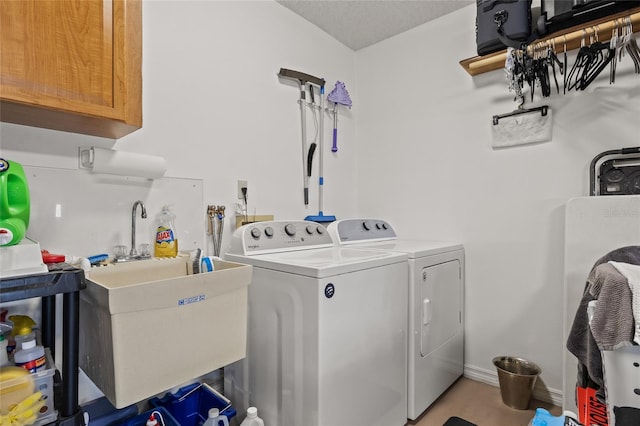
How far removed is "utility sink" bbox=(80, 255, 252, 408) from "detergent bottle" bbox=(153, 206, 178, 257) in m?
0.29

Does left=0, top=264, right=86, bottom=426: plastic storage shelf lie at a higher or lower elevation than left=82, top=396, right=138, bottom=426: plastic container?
higher

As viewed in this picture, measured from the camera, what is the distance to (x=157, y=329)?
999 millimetres

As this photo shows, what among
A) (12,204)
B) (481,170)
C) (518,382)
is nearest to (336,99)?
(481,170)

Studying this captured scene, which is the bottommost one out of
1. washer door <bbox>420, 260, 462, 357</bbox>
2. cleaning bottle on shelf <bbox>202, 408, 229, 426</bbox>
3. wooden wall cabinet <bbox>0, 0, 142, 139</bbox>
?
cleaning bottle on shelf <bbox>202, 408, 229, 426</bbox>

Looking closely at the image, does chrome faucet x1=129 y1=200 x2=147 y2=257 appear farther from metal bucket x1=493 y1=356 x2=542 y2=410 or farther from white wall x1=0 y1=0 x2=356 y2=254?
metal bucket x1=493 y1=356 x2=542 y2=410

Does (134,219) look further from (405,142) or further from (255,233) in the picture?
(405,142)

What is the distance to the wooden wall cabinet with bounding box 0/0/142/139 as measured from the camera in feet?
3.09

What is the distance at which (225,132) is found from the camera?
6.33ft

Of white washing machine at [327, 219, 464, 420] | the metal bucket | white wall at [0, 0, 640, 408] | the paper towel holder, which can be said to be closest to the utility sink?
the paper towel holder

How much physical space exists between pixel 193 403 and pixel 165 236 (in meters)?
0.81

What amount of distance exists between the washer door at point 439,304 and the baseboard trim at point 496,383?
13.0 inches

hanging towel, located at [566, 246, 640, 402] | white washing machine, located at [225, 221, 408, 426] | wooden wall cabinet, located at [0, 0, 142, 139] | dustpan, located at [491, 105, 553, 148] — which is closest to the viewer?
wooden wall cabinet, located at [0, 0, 142, 139]

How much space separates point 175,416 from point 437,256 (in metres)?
1.55

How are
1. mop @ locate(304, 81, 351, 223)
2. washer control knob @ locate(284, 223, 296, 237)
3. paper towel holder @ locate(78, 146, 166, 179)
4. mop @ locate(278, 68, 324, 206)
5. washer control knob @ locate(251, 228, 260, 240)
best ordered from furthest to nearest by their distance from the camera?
mop @ locate(304, 81, 351, 223) → mop @ locate(278, 68, 324, 206) → washer control knob @ locate(284, 223, 296, 237) → washer control knob @ locate(251, 228, 260, 240) → paper towel holder @ locate(78, 146, 166, 179)
